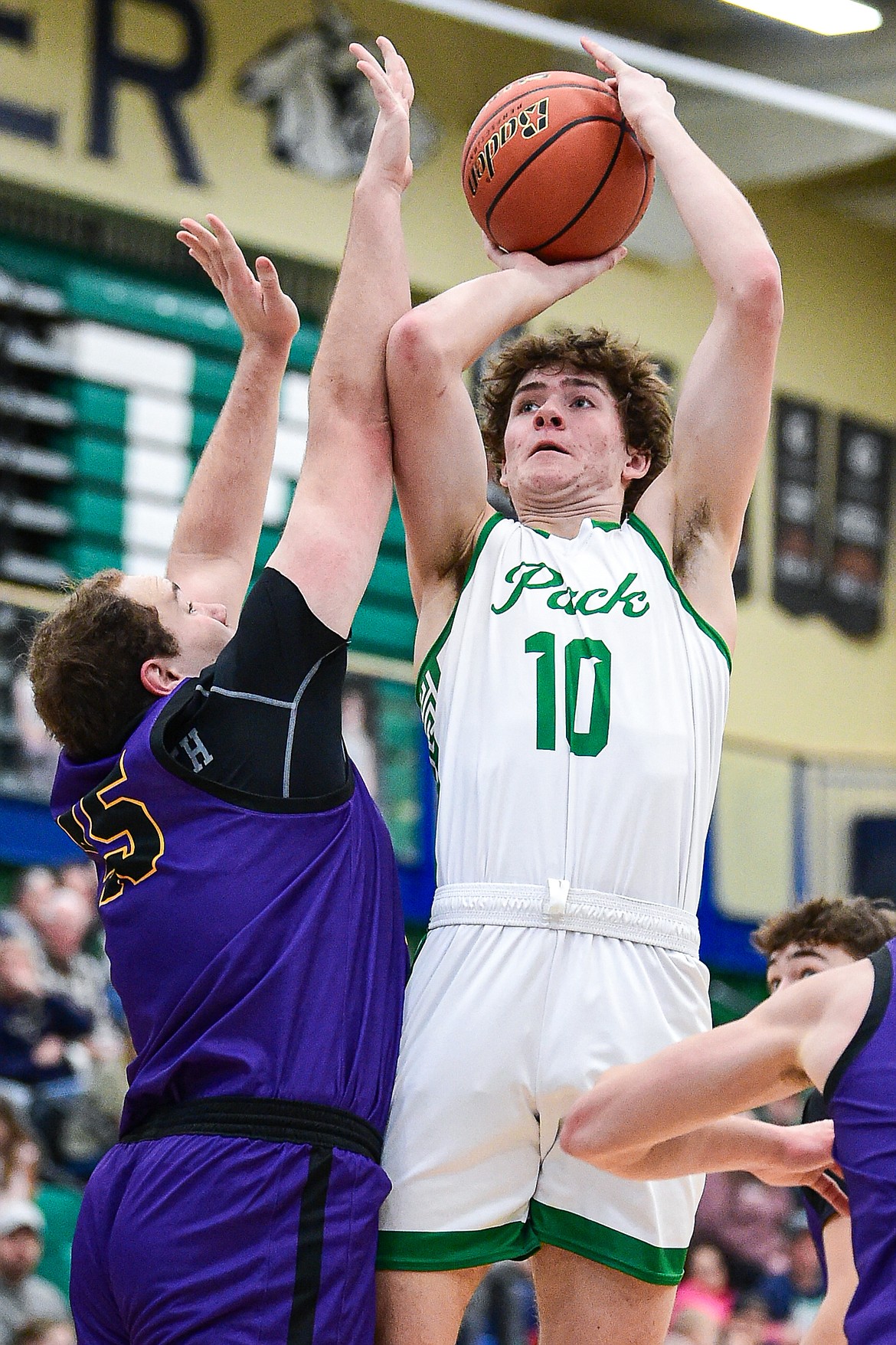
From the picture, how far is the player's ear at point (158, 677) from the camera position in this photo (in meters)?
3.62

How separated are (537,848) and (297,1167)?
0.77 meters

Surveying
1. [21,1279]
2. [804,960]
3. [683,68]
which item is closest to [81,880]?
[21,1279]

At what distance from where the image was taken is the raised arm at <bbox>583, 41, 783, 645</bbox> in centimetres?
388

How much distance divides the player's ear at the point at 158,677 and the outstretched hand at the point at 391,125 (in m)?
1.13

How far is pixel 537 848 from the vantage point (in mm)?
3592

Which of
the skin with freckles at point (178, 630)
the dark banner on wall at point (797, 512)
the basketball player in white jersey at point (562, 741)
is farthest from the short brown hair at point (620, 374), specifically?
the dark banner on wall at point (797, 512)

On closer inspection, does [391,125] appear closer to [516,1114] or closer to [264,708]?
[264,708]

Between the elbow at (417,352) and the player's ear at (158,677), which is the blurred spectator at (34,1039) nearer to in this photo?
the player's ear at (158,677)

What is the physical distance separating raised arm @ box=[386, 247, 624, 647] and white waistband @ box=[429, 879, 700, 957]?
23.9 inches

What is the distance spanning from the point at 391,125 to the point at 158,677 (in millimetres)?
1275

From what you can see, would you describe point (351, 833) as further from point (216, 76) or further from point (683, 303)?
point (683, 303)

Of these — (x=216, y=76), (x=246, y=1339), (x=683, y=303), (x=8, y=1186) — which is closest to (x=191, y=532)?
(x=246, y=1339)

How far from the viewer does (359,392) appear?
3.76 meters

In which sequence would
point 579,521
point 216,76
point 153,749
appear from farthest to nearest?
point 216,76
point 579,521
point 153,749
